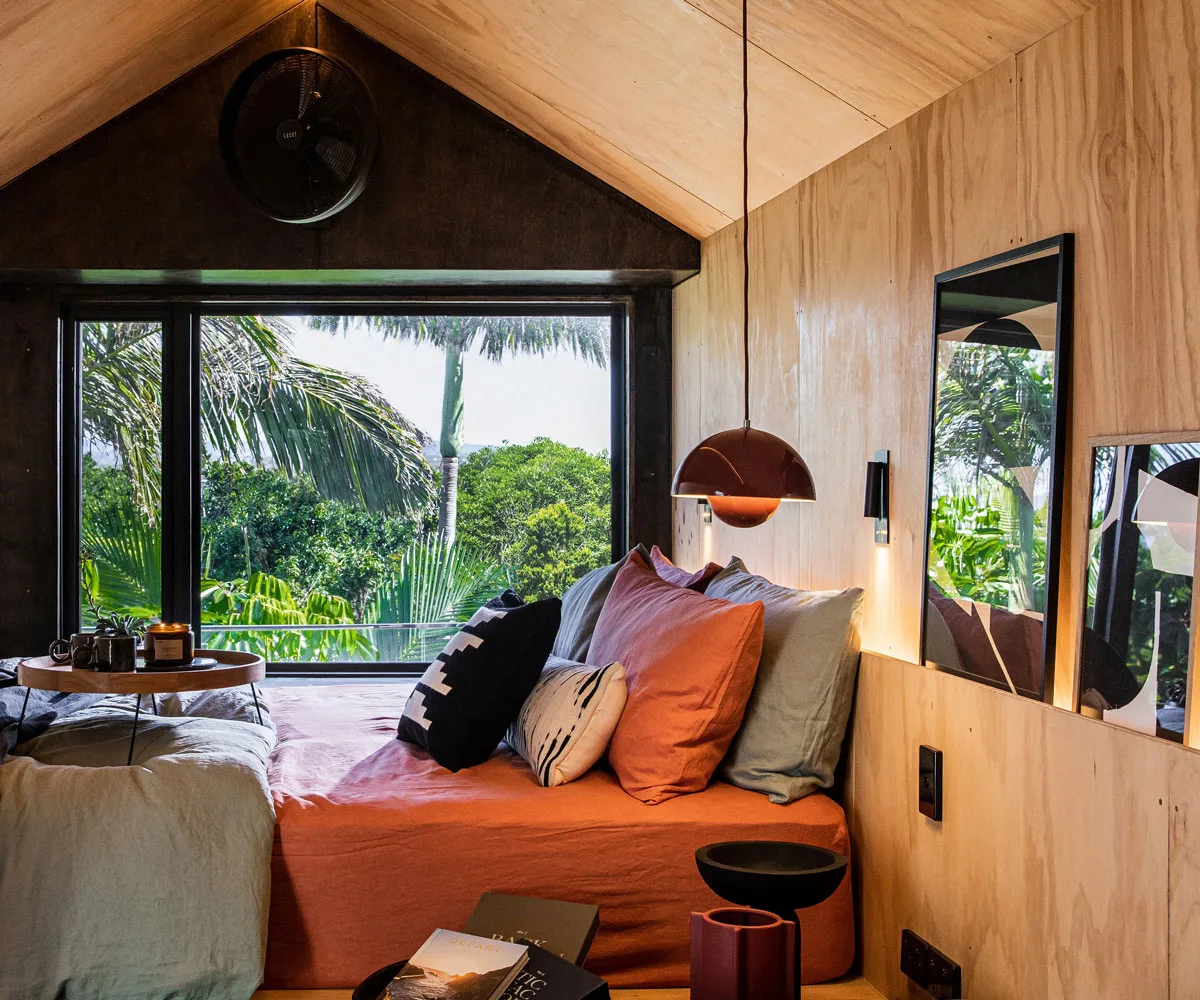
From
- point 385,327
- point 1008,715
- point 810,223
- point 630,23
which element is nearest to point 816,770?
point 1008,715

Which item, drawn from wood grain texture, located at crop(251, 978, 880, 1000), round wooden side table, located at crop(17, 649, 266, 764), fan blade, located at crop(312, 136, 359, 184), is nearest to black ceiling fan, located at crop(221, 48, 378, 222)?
fan blade, located at crop(312, 136, 359, 184)

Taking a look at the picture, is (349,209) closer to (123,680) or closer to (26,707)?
(123,680)

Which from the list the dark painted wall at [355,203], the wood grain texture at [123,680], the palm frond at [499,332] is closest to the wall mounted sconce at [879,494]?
the wood grain texture at [123,680]

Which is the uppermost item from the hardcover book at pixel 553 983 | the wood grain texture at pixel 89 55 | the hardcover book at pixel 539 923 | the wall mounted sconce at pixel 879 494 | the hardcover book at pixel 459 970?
the wood grain texture at pixel 89 55

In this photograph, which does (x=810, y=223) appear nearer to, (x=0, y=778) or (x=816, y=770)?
(x=816, y=770)

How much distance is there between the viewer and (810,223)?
114 inches

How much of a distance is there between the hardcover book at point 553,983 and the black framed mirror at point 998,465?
814 mm

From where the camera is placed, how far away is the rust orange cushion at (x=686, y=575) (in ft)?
10.1

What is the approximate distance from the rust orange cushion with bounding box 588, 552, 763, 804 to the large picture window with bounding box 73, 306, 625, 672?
1867 millimetres

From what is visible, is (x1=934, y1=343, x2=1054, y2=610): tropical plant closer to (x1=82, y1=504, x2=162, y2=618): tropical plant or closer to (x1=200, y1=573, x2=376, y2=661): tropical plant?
(x1=200, y1=573, x2=376, y2=661): tropical plant

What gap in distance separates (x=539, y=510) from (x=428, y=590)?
0.51 m

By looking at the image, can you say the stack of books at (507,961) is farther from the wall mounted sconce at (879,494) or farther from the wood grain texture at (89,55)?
the wood grain texture at (89,55)

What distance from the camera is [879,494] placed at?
2.45 meters

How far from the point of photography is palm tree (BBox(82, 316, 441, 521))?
4.30 metres
